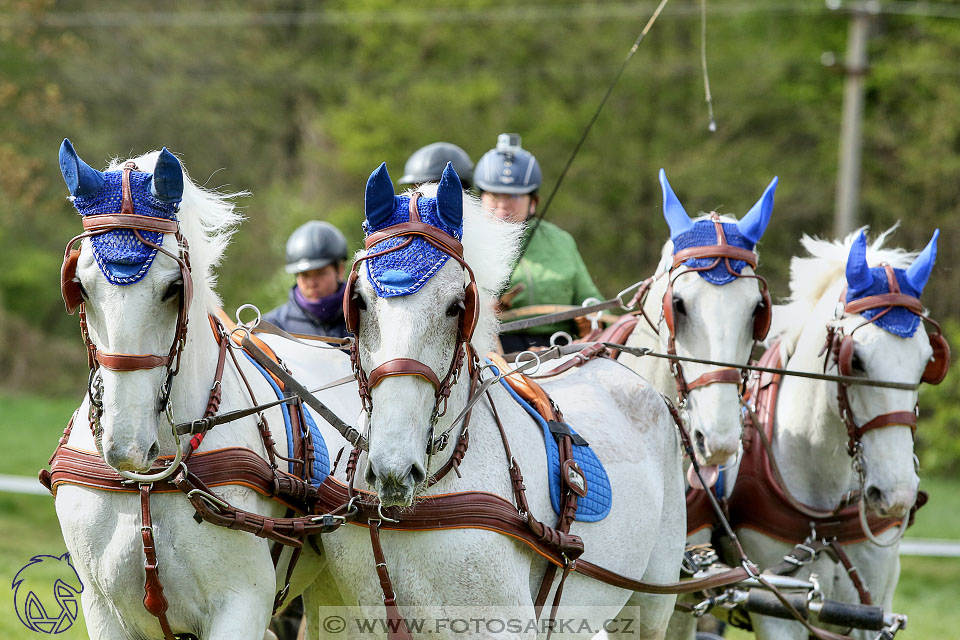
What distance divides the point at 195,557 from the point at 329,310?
2938 millimetres

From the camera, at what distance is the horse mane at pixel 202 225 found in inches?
122

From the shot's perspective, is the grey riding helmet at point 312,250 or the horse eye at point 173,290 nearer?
the horse eye at point 173,290

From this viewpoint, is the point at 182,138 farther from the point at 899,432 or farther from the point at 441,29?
the point at 899,432

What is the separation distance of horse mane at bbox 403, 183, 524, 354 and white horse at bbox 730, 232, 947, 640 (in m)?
1.82

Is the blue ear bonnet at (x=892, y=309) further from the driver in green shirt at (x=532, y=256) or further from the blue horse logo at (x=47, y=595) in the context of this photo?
the blue horse logo at (x=47, y=595)

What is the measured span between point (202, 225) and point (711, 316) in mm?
1944

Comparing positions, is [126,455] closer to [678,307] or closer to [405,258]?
[405,258]

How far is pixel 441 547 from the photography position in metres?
3.03

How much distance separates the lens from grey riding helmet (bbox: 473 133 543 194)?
220 inches

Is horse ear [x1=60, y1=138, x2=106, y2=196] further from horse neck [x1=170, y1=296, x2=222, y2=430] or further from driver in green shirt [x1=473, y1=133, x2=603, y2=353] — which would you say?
driver in green shirt [x1=473, y1=133, x2=603, y2=353]

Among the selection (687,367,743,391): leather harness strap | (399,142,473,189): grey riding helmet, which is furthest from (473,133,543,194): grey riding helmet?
(687,367,743,391): leather harness strap

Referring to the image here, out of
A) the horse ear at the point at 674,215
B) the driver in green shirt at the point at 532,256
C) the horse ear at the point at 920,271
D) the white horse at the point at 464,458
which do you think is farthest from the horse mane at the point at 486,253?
the driver in green shirt at the point at 532,256

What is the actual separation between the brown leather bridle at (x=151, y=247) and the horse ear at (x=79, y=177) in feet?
0.23

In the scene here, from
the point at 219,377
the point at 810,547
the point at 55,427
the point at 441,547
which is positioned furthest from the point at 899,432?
the point at 55,427
